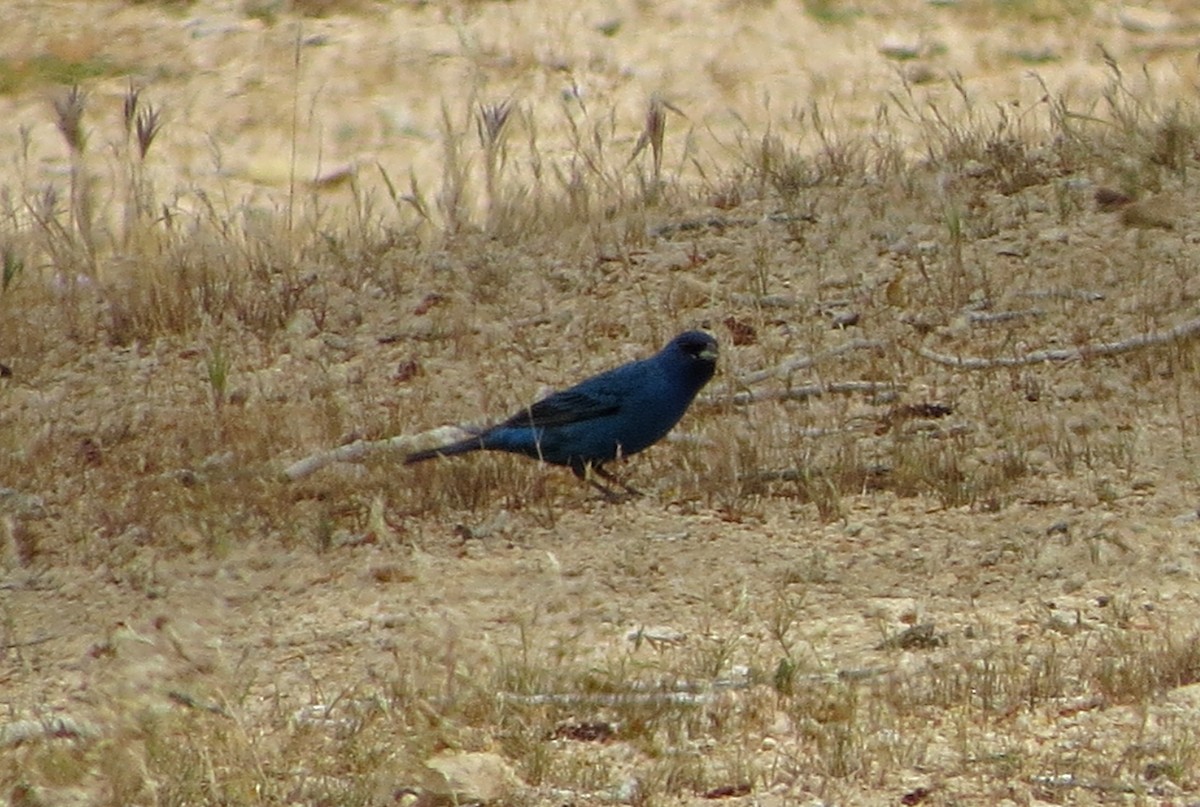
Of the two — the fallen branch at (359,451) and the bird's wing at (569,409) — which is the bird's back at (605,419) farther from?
the fallen branch at (359,451)

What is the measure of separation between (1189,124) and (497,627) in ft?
15.8

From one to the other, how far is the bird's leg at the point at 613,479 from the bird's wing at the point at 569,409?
0.55 feet

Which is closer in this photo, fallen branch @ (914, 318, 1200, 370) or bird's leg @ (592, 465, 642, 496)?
bird's leg @ (592, 465, 642, 496)

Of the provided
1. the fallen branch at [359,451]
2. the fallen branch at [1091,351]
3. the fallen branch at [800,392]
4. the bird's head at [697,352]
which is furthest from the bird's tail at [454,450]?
the fallen branch at [1091,351]

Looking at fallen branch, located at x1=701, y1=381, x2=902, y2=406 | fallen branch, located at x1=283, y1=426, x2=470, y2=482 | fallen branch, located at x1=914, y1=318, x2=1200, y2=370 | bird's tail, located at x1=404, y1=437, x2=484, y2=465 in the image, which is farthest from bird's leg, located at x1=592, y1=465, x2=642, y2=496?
fallen branch, located at x1=914, y1=318, x2=1200, y2=370

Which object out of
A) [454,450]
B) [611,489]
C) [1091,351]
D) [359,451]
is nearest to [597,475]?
[611,489]

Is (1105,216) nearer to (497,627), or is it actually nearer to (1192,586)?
(1192,586)

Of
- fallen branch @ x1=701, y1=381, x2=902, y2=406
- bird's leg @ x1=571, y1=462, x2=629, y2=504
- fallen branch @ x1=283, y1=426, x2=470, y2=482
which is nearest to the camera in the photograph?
bird's leg @ x1=571, y1=462, x2=629, y2=504

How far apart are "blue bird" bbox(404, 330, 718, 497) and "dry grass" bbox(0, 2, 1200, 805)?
109 millimetres

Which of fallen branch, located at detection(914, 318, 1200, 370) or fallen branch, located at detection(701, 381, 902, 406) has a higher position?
fallen branch, located at detection(914, 318, 1200, 370)

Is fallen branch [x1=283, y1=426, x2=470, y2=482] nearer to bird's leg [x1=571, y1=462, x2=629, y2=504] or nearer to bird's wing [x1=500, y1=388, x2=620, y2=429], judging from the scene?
bird's wing [x1=500, y1=388, x2=620, y2=429]

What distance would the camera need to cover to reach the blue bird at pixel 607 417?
6141mm

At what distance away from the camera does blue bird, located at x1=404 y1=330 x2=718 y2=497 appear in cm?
614

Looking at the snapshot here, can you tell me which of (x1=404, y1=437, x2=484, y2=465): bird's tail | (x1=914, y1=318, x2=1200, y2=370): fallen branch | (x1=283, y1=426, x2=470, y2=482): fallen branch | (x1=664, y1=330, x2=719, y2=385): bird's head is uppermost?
Result: (x1=664, y1=330, x2=719, y2=385): bird's head
